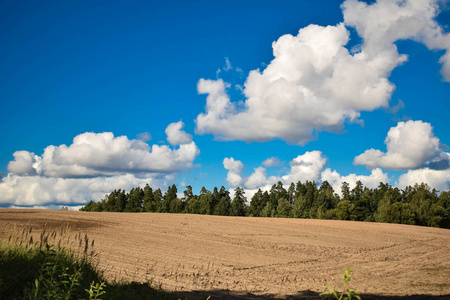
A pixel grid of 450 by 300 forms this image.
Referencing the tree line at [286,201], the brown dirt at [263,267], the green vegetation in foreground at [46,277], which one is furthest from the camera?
the tree line at [286,201]

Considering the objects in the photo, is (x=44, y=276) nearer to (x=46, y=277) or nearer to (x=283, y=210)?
(x=46, y=277)

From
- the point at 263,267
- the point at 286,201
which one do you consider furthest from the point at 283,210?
the point at 263,267

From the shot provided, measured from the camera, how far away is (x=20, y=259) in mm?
8047

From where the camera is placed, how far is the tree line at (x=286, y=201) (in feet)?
305

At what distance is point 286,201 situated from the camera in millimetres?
106250

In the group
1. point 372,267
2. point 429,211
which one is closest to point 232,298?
point 372,267

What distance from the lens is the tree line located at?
92812mm

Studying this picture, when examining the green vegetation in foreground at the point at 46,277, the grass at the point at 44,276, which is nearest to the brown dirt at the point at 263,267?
the grass at the point at 44,276

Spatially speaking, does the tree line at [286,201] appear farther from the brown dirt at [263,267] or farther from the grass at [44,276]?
the grass at [44,276]

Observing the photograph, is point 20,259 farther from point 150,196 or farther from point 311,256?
point 150,196

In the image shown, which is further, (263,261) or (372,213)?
(372,213)

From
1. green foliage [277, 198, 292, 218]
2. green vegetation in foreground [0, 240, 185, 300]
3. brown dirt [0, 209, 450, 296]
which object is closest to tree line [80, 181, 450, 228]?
green foliage [277, 198, 292, 218]

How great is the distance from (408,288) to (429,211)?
3005 inches

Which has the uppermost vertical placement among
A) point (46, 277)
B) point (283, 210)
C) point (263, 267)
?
point (46, 277)
